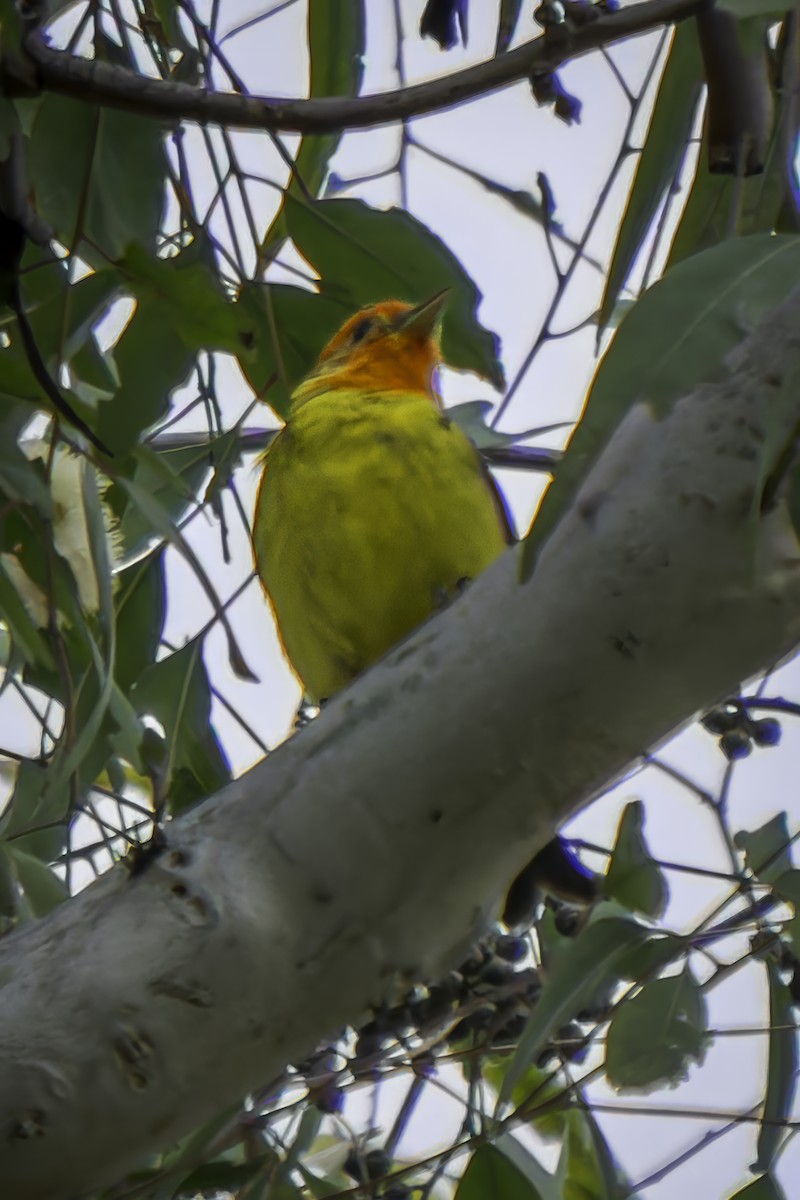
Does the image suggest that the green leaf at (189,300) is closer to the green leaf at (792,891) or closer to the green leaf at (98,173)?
the green leaf at (98,173)

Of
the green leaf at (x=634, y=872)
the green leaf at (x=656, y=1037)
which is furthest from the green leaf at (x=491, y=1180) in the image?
the green leaf at (x=634, y=872)

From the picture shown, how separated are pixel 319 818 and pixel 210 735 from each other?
31.2 inches

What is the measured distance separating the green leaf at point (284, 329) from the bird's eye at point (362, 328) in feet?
2.90

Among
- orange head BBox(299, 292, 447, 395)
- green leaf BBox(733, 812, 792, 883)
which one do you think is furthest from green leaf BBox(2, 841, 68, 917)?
orange head BBox(299, 292, 447, 395)

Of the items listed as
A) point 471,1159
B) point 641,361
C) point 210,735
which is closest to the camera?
point 641,361

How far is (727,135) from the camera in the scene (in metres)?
1.23

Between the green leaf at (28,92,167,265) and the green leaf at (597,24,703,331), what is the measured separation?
471mm

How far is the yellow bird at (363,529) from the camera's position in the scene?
1716 mm

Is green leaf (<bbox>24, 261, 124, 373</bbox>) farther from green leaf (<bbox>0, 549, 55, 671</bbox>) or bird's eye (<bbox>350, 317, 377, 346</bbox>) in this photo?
bird's eye (<bbox>350, 317, 377, 346</bbox>)

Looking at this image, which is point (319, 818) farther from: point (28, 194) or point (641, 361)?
point (28, 194)

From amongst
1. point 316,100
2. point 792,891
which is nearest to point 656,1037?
point 792,891

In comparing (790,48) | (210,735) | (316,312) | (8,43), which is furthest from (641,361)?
(210,735)

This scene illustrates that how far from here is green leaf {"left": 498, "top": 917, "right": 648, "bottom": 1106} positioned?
3.65 feet

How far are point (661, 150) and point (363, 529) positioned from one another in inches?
25.5
